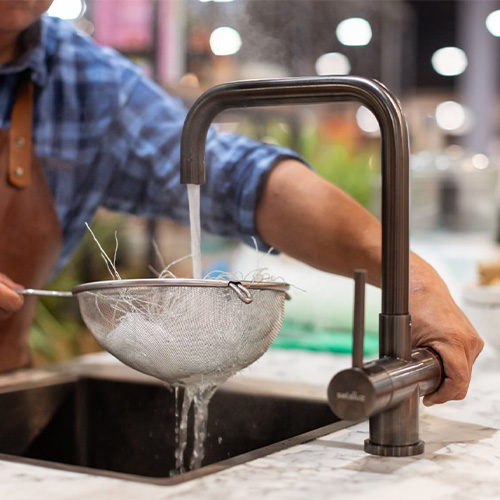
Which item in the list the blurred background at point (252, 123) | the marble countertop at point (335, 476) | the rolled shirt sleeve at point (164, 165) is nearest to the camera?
the marble countertop at point (335, 476)

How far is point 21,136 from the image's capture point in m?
1.25

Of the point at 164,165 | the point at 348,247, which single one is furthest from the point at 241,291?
the point at 164,165

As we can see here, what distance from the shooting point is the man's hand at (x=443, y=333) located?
31.0 inches

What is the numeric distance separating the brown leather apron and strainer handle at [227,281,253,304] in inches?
24.2

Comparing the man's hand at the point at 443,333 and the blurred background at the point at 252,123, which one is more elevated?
the blurred background at the point at 252,123

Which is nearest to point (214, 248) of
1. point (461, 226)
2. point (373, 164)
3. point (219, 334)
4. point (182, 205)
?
point (373, 164)

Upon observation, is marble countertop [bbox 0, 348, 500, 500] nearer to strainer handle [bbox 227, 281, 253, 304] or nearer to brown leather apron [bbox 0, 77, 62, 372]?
strainer handle [bbox 227, 281, 253, 304]

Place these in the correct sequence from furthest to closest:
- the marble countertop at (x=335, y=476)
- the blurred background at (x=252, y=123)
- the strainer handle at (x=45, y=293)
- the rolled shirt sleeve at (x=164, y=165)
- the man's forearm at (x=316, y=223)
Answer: the blurred background at (x=252, y=123) → the rolled shirt sleeve at (x=164, y=165) → the man's forearm at (x=316, y=223) → the strainer handle at (x=45, y=293) → the marble countertop at (x=335, y=476)

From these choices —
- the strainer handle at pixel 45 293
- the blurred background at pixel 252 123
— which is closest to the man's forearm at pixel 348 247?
the strainer handle at pixel 45 293

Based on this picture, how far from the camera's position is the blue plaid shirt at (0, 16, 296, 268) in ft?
4.16

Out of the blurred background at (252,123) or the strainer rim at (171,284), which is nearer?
the strainer rim at (171,284)

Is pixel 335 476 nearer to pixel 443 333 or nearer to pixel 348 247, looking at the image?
pixel 443 333

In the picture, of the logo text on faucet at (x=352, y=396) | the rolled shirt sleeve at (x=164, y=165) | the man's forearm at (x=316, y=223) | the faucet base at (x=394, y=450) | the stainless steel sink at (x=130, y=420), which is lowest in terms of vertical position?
the stainless steel sink at (x=130, y=420)

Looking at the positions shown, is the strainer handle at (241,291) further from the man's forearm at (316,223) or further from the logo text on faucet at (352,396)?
the man's forearm at (316,223)
